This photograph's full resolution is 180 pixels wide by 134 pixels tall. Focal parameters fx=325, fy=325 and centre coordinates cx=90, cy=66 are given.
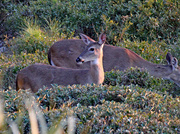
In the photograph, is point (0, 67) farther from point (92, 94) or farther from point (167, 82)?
point (167, 82)

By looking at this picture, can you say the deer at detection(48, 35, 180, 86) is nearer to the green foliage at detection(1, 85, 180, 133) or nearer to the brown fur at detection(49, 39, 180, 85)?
the brown fur at detection(49, 39, 180, 85)

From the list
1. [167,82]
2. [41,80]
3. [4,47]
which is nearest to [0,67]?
[41,80]

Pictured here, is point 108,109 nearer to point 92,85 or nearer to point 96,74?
point 92,85

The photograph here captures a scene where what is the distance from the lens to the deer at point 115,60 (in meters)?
7.22

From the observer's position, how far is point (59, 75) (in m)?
5.97

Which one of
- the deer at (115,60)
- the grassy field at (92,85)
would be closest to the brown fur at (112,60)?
the deer at (115,60)

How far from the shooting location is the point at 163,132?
3.51 metres

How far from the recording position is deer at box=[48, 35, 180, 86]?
722 centimetres

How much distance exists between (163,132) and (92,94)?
1.28 m

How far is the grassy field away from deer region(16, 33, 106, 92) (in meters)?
0.40

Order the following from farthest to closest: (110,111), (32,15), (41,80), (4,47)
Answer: (32,15)
(4,47)
(41,80)
(110,111)

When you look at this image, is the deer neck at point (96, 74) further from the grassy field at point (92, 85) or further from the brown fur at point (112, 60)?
the brown fur at point (112, 60)

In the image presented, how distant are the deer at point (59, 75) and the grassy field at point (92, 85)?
40 centimetres

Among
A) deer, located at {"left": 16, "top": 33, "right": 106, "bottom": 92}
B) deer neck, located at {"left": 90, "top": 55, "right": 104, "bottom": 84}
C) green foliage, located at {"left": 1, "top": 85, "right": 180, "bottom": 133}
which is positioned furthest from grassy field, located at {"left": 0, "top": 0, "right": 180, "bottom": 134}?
deer, located at {"left": 16, "top": 33, "right": 106, "bottom": 92}
